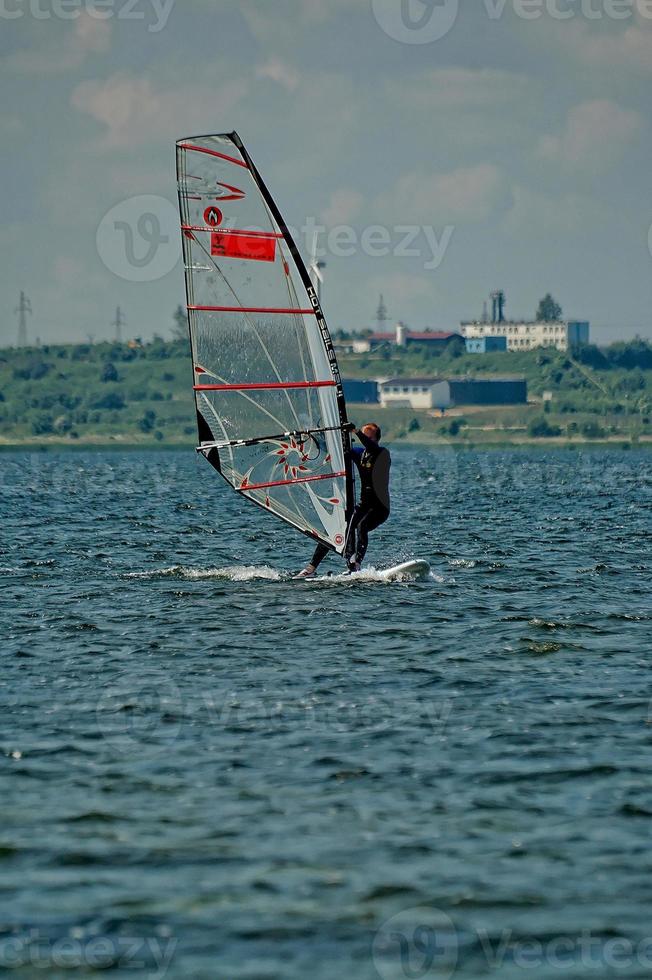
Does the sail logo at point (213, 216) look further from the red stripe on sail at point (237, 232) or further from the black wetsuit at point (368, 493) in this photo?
the black wetsuit at point (368, 493)

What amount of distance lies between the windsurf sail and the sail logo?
2 cm

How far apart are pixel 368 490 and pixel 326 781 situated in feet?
37.1

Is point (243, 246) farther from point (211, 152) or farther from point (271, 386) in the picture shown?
point (271, 386)

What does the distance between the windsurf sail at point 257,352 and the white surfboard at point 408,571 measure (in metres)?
1.27

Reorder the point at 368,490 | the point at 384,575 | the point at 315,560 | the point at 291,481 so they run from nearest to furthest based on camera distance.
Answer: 1. the point at 368,490
2. the point at 291,481
3. the point at 315,560
4. the point at 384,575

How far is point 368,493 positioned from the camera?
2256cm

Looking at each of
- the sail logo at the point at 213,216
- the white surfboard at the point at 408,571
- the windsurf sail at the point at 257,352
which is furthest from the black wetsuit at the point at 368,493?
the sail logo at the point at 213,216

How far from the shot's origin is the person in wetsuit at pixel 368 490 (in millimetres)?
22094

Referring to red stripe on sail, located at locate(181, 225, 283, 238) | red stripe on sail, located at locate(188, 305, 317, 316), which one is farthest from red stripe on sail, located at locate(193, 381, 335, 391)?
red stripe on sail, located at locate(181, 225, 283, 238)

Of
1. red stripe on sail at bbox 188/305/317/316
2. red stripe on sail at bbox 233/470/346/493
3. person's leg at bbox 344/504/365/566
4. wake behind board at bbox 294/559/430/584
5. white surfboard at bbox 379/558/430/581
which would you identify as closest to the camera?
red stripe on sail at bbox 188/305/317/316

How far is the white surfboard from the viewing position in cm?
2461

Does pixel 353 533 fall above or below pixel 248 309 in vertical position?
below

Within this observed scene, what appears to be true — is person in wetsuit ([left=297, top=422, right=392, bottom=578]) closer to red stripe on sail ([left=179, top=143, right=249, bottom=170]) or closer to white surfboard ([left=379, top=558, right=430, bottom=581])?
white surfboard ([left=379, top=558, right=430, bottom=581])

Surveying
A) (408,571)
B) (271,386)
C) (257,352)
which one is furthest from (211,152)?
(408,571)
